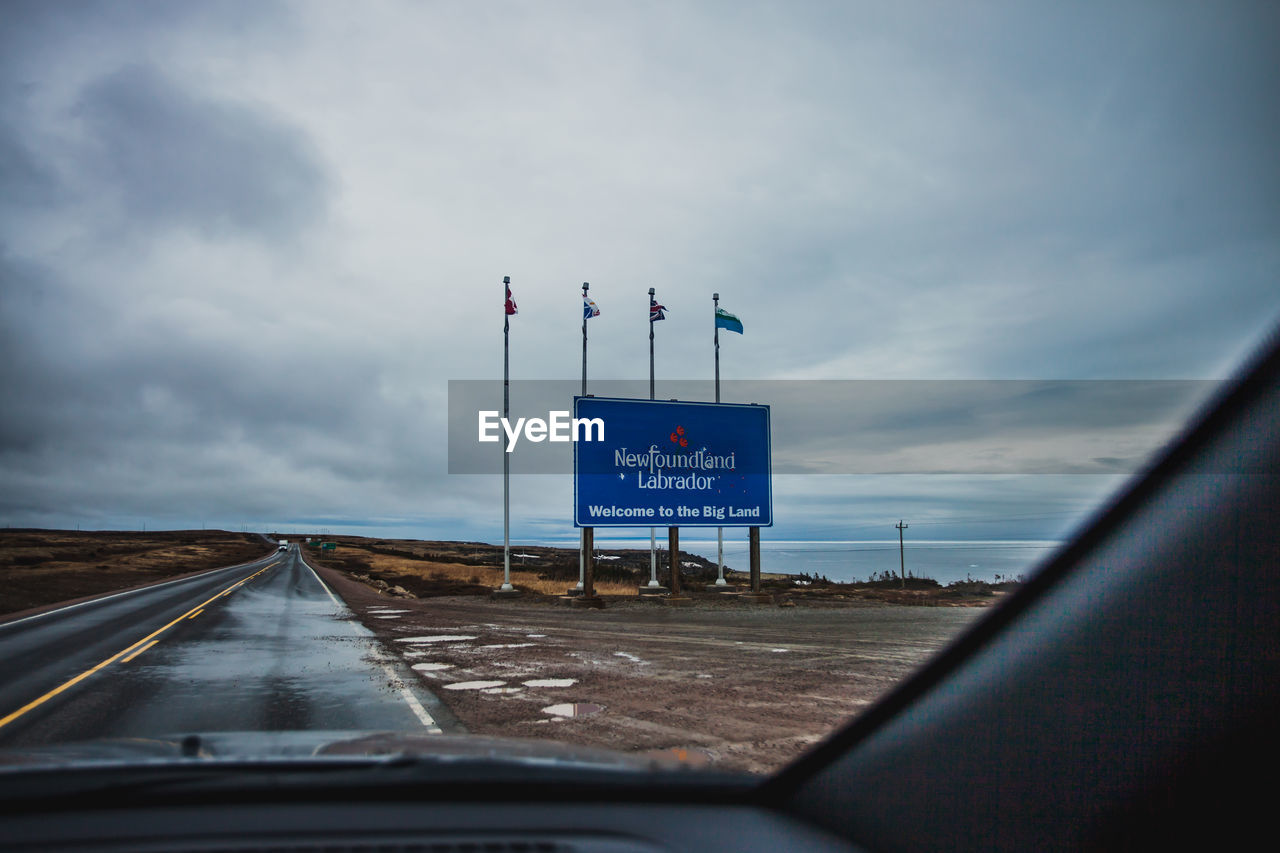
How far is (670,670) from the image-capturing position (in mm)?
11172

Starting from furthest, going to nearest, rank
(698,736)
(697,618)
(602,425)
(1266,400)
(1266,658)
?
1. (602,425)
2. (697,618)
3. (698,736)
4. (1266,400)
5. (1266,658)

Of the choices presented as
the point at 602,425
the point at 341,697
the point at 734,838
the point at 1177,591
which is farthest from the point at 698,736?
the point at 602,425

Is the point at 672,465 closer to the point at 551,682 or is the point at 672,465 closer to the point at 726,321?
the point at 726,321

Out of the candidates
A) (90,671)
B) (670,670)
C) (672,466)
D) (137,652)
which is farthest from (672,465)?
(90,671)

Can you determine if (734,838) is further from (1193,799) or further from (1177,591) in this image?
(1177,591)

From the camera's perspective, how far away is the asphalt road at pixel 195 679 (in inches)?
310

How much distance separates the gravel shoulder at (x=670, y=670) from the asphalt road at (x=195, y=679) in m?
0.82

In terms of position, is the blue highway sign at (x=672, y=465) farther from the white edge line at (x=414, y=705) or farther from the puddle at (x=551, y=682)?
the puddle at (x=551, y=682)

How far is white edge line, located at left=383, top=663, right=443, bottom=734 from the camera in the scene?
304 inches

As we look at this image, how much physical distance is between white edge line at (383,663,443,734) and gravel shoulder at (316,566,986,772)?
1.03 feet

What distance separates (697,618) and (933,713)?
18.9 meters

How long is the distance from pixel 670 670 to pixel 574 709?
116 inches

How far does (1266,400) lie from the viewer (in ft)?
5.10

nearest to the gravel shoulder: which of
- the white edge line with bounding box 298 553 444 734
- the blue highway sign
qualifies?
the white edge line with bounding box 298 553 444 734
